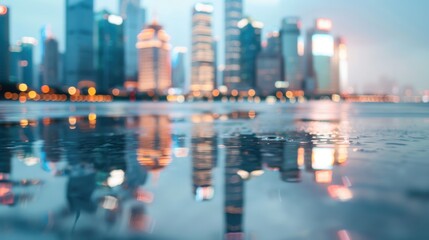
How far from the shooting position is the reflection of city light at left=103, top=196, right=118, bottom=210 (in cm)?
870

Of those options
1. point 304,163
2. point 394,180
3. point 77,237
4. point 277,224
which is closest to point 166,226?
point 77,237

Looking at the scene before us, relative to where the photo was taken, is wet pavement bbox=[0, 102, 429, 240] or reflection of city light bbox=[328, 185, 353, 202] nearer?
wet pavement bbox=[0, 102, 429, 240]

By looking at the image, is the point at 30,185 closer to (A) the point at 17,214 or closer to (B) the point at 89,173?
(B) the point at 89,173

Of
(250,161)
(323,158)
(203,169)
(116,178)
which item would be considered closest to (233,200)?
(116,178)

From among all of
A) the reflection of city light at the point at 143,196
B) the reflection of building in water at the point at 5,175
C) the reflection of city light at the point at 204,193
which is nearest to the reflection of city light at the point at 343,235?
the reflection of city light at the point at 204,193

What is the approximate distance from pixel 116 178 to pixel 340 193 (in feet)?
20.6

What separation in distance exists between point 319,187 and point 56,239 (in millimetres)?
6829

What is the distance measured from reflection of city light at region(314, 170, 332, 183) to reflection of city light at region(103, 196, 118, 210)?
Result: 5777mm

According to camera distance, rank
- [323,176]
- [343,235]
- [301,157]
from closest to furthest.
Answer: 1. [343,235]
2. [323,176]
3. [301,157]

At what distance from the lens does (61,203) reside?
9.05 metres

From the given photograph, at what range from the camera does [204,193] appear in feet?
33.5

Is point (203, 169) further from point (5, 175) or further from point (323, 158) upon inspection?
point (5, 175)

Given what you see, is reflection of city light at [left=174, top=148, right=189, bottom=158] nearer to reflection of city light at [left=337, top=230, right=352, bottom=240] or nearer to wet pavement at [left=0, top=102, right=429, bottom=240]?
wet pavement at [left=0, top=102, right=429, bottom=240]

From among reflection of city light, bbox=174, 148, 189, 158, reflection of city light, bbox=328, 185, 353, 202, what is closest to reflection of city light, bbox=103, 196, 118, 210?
reflection of city light, bbox=328, 185, 353, 202
